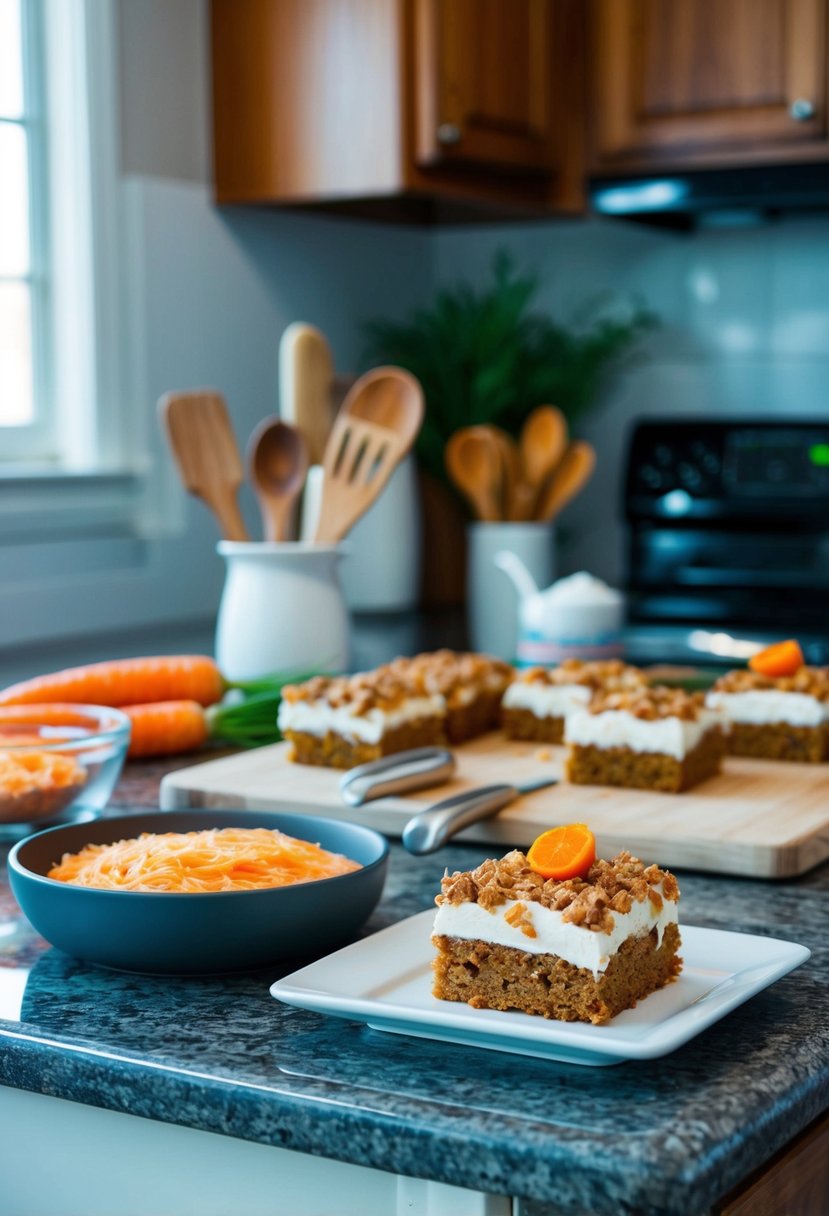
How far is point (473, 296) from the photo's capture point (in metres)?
3.05

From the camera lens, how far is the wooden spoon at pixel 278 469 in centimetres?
179

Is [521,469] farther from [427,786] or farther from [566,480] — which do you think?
[427,786]

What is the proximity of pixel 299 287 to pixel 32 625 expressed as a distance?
89 cm

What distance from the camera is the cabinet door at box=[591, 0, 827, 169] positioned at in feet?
7.88

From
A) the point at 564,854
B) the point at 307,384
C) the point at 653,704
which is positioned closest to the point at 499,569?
the point at 307,384

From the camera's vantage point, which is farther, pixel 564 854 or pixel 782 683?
pixel 782 683

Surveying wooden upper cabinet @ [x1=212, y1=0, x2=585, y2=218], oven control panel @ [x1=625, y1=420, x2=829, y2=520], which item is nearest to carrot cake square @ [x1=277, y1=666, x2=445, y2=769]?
wooden upper cabinet @ [x1=212, y1=0, x2=585, y2=218]

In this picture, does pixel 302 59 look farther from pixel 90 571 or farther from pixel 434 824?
pixel 434 824

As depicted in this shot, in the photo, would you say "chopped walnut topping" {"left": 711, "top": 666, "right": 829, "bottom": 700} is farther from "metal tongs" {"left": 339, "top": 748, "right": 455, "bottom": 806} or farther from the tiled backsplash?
the tiled backsplash

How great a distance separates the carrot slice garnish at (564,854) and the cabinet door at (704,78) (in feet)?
6.01

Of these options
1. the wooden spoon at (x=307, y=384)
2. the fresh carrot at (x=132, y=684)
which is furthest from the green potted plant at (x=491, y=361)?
the fresh carrot at (x=132, y=684)

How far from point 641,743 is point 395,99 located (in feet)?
4.66

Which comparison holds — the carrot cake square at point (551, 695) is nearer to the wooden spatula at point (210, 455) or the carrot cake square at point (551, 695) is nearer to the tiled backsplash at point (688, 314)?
the wooden spatula at point (210, 455)

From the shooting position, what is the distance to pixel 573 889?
0.82 metres
